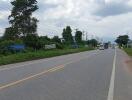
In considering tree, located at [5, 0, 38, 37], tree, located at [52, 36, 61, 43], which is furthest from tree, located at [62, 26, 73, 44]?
tree, located at [5, 0, 38, 37]

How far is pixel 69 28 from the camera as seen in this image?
145000mm

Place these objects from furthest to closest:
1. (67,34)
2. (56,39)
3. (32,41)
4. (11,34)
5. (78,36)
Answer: (78,36) < (67,34) < (56,39) < (11,34) < (32,41)

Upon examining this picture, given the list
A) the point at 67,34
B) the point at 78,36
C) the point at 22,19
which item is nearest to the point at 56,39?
the point at 67,34

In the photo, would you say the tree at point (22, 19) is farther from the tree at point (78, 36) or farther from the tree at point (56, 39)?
the tree at point (78, 36)

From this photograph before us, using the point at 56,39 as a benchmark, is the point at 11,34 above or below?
above

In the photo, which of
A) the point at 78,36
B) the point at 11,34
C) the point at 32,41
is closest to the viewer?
the point at 32,41

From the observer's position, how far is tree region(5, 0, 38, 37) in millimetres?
84688

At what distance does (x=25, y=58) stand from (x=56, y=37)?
244ft

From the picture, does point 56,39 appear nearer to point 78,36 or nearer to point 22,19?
point 22,19

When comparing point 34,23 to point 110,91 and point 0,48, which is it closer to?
point 0,48

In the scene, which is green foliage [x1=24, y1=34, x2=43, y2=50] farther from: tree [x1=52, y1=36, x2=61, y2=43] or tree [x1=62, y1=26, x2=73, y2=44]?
tree [x1=62, y1=26, x2=73, y2=44]

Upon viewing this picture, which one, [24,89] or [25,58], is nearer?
[24,89]

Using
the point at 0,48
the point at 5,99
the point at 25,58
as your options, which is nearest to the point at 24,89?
the point at 5,99

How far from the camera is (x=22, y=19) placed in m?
85.6
